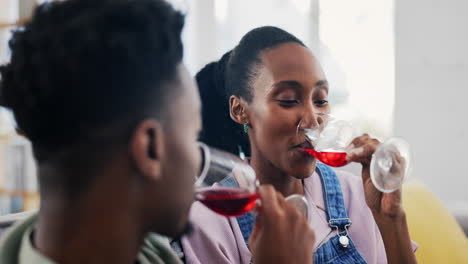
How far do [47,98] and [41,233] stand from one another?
0.62 ft

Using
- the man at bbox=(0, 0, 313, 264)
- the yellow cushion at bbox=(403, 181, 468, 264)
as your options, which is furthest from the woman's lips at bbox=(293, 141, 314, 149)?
the yellow cushion at bbox=(403, 181, 468, 264)

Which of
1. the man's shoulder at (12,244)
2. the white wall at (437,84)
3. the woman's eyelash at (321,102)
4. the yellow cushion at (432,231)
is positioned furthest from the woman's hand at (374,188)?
the white wall at (437,84)

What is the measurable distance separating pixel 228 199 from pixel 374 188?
532 millimetres

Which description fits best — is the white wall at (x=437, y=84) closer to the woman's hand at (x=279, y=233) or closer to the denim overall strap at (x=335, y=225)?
the denim overall strap at (x=335, y=225)

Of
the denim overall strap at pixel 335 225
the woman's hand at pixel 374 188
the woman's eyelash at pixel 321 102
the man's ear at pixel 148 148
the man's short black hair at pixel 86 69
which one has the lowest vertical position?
the denim overall strap at pixel 335 225

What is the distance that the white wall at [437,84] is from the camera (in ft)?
9.26

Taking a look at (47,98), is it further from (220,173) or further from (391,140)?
(391,140)

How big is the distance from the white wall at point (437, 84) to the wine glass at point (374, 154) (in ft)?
6.02

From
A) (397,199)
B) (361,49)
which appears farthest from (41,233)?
(361,49)

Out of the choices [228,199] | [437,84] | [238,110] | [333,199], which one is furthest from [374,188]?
[437,84]

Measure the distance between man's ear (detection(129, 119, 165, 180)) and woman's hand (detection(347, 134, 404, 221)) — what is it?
1.97 feet

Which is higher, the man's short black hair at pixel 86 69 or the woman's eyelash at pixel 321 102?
the man's short black hair at pixel 86 69

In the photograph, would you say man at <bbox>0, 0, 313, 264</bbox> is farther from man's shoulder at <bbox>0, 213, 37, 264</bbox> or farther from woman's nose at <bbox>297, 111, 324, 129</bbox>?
woman's nose at <bbox>297, 111, 324, 129</bbox>

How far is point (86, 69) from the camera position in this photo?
0.61m
